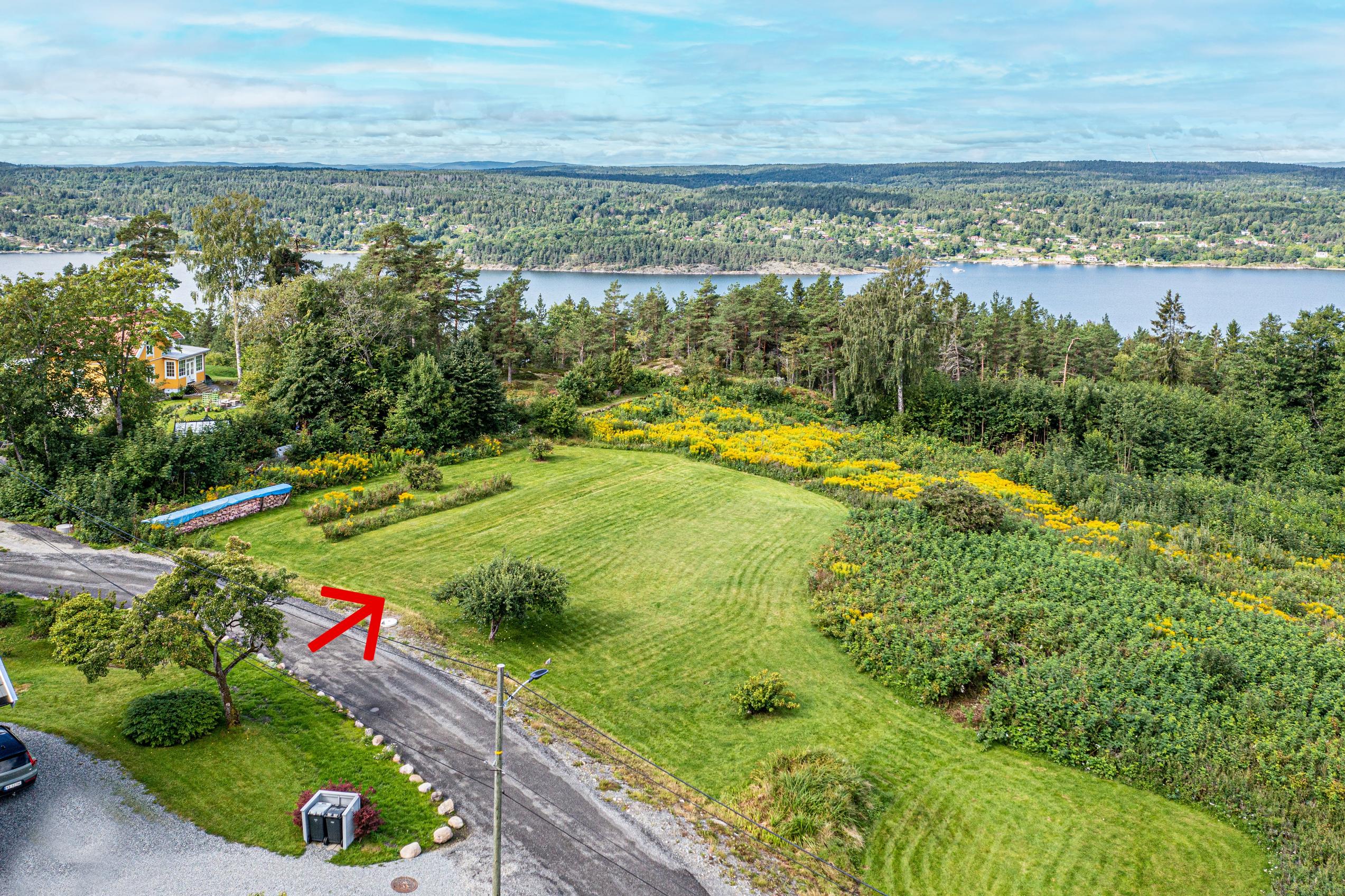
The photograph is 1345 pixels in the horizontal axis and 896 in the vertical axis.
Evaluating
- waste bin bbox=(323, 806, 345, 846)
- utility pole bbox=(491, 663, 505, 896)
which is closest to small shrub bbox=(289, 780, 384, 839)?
waste bin bbox=(323, 806, 345, 846)

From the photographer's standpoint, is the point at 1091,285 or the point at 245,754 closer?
the point at 245,754

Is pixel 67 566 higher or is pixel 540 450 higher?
pixel 540 450

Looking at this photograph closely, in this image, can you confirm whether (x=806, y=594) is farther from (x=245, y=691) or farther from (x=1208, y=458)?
(x=1208, y=458)

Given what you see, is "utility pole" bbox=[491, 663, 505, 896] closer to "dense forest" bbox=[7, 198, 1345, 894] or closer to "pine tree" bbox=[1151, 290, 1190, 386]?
"dense forest" bbox=[7, 198, 1345, 894]

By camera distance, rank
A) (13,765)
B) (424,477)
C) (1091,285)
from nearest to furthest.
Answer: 1. (13,765)
2. (424,477)
3. (1091,285)

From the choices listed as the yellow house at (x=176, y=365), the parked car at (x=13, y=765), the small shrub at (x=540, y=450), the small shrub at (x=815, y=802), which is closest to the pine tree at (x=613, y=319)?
the small shrub at (x=540, y=450)

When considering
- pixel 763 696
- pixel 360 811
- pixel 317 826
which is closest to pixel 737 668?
pixel 763 696

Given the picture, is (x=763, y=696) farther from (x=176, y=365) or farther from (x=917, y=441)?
(x=176, y=365)
